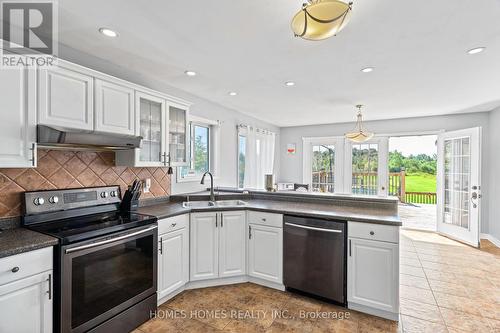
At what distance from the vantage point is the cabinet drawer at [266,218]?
274 cm

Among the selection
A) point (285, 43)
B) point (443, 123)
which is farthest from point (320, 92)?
point (443, 123)

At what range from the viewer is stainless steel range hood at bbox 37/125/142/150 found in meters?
1.80

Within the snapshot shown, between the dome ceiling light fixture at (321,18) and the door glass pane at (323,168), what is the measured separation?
17.3 ft

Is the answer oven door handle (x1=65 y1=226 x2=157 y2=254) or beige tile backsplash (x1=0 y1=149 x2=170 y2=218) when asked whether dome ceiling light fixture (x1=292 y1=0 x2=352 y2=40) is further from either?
beige tile backsplash (x1=0 y1=149 x2=170 y2=218)

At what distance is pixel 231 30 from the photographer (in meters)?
1.96

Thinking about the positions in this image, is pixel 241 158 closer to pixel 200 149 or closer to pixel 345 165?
pixel 200 149

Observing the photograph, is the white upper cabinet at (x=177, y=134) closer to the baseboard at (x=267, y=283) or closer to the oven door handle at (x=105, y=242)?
the oven door handle at (x=105, y=242)

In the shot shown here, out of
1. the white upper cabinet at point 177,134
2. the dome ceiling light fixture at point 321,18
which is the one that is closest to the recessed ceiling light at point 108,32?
the white upper cabinet at point 177,134

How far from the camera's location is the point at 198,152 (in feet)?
13.1

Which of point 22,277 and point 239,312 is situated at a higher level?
point 22,277

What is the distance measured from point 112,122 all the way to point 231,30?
53.6 inches

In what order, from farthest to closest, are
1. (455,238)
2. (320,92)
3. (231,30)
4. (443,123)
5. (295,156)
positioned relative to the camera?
(295,156)
(443,123)
(455,238)
(320,92)
(231,30)

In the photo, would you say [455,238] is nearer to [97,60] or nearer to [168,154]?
[168,154]

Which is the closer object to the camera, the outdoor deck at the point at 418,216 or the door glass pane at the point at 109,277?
the door glass pane at the point at 109,277
